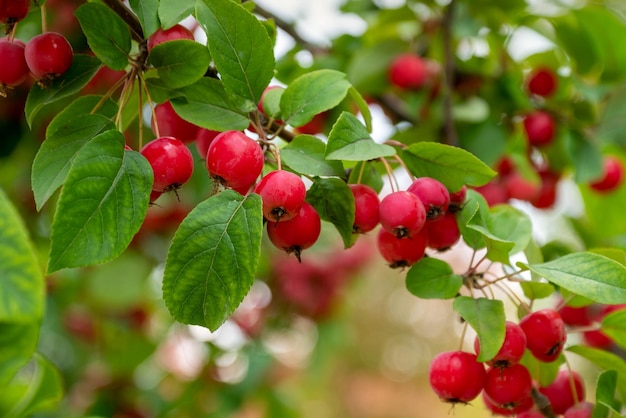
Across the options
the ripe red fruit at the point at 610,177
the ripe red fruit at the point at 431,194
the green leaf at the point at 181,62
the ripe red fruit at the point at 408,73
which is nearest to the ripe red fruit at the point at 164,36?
the green leaf at the point at 181,62

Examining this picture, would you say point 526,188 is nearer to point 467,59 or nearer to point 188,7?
point 467,59

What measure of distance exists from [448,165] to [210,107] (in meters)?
0.21

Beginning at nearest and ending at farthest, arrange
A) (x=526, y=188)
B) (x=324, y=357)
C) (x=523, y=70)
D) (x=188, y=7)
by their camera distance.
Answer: (x=188, y=7)
(x=526, y=188)
(x=523, y=70)
(x=324, y=357)

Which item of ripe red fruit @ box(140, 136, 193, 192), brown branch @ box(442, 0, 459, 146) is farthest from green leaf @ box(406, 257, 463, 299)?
brown branch @ box(442, 0, 459, 146)

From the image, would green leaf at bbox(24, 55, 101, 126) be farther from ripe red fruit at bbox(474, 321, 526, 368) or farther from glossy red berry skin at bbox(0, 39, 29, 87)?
ripe red fruit at bbox(474, 321, 526, 368)

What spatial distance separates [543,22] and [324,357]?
46.8 inches

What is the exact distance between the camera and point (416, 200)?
1.82ft

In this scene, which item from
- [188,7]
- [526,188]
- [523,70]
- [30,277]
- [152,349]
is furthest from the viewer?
[152,349]

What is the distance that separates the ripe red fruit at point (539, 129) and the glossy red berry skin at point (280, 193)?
2.39ft

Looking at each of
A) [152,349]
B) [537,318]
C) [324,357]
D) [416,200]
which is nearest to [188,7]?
[416,200]

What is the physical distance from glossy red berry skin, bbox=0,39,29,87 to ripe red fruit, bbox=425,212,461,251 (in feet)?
1.24

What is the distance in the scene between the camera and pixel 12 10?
1.78 feet

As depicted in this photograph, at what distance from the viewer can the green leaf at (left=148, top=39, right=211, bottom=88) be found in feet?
1.73

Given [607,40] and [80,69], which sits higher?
[80,69]
